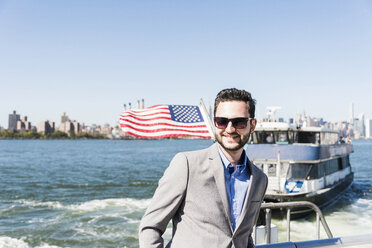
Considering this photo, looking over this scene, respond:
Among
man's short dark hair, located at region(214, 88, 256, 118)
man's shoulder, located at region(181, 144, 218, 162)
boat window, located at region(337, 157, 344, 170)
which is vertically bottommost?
boat window, located at region(337, 157, 344, 170)

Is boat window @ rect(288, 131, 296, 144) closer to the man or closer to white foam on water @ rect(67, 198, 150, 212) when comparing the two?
white foam on water @ rect(67, 198, 150, 212)

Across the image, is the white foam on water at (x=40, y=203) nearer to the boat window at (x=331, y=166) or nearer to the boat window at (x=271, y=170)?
the boat window at (x=271, y=170)

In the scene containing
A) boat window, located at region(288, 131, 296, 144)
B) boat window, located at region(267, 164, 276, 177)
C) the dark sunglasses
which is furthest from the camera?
boat window, located at region(288, 131, 296, 144)

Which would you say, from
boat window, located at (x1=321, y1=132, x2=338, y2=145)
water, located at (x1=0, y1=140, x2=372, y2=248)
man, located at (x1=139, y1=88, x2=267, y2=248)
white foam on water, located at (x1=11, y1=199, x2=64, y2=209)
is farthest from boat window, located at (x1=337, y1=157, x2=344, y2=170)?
man, located at (x1=139, y1=88, x2=267, y2=248)

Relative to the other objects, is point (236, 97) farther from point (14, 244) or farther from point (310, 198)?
point (310, 198)

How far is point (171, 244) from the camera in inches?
80.4

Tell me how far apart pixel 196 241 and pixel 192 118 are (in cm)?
608

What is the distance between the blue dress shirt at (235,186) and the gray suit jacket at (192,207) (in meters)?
0.06

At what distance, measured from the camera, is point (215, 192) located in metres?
2.04

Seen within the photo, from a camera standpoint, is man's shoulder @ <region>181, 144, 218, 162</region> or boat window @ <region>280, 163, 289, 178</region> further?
boat window @ <region>280, 163, 289, 178</region>

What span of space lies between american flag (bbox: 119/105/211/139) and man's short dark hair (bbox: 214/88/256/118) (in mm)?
5287

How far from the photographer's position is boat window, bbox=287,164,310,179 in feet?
53.2

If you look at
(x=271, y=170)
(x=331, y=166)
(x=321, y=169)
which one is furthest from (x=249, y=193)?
(x=331, y=166)

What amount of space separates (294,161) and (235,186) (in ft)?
48.9
